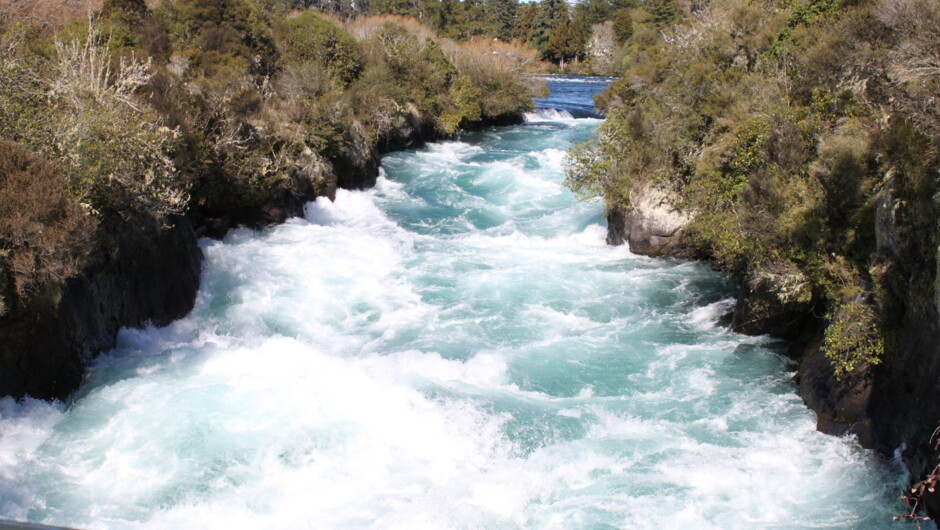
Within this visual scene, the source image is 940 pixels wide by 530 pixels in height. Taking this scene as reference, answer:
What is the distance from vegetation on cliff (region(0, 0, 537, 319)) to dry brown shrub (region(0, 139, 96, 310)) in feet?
0.07

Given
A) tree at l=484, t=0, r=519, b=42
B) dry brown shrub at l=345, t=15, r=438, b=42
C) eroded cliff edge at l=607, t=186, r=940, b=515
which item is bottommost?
eroded cliff edge at l=607, t=186, r=940, b=515

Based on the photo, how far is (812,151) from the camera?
13406 millimetres

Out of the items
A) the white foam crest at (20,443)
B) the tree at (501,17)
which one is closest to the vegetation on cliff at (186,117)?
the white foam crest at (20,443)

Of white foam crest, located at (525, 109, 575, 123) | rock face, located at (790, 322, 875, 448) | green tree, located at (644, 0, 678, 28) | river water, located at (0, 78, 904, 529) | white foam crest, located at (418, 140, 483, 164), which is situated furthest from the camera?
green tree, located at (644, 0, 678, 28)

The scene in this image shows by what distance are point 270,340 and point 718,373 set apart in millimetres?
7936

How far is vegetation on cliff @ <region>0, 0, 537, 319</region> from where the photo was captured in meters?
11.4

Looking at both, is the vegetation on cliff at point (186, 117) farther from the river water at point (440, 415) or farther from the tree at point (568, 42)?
the tree at point (568, 42)

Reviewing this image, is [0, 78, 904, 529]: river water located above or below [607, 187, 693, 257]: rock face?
below

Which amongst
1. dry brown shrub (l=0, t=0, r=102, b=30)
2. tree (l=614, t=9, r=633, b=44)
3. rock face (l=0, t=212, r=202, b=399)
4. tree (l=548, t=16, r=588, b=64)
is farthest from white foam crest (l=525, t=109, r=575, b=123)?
tree (l=548, t=16, r=588, b=64)

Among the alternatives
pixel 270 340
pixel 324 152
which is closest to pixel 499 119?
pixel 324 152

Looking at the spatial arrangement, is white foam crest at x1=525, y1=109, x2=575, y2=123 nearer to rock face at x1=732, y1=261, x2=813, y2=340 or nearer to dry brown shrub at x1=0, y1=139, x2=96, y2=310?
rock face at x1=732, y1=261, x2=813, y2=340

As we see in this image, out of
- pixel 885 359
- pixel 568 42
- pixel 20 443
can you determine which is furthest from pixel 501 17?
pixel 20 443

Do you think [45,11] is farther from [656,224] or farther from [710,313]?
[710,313]

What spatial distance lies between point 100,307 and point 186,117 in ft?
22.9
